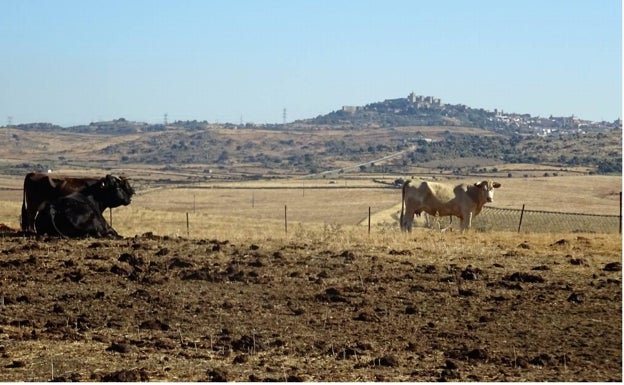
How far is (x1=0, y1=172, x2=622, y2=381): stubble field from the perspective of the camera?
11711 millimetres

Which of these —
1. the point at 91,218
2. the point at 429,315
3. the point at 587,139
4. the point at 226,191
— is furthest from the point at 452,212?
the point at 587,139

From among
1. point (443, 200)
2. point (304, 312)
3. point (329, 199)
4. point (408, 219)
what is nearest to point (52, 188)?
point (408, 219)

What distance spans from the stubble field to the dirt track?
4cm

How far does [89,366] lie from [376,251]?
1082 centimetres

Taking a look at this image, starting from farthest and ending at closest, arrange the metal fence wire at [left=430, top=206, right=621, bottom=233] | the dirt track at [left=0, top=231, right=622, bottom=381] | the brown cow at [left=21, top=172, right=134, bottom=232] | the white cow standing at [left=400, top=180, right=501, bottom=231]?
1. the metal fence wire at [left=430, top=206, right=621, bottom=233]
2. the white cow standing at [left=400, top=180, right=501, bottom=231]
3. the brown cow at [left=21, top=172, right=134, bottom=232]
4. the dirt track at [left=0, top=231, right=622, bottom=381]

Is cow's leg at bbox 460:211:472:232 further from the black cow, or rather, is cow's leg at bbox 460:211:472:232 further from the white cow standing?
the black cow

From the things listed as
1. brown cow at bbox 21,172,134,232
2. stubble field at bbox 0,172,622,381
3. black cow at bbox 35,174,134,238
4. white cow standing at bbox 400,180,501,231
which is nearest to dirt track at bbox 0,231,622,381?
stubble field at bbox 0,172,622,381

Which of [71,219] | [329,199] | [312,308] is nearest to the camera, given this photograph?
[312,308]

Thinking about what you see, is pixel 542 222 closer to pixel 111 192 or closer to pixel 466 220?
pixel 466 220

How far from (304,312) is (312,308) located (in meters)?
0.35

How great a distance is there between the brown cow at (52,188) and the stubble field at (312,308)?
2.24 m

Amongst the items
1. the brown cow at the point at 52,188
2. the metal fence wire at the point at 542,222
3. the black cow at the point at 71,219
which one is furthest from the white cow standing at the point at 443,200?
the black cow at the point at 71,219

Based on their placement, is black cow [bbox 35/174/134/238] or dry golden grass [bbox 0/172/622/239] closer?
black cow [bbox 35/174/134/238]

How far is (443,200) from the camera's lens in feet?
101
